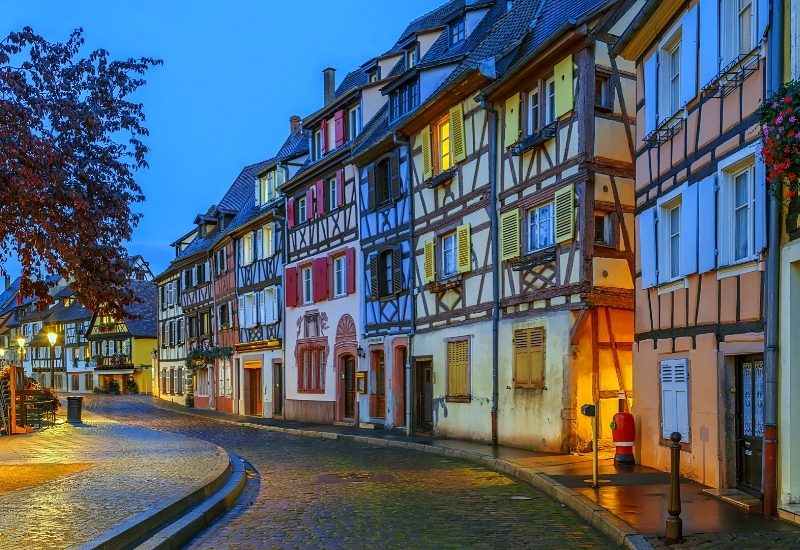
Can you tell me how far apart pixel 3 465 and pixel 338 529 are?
870 centimetres

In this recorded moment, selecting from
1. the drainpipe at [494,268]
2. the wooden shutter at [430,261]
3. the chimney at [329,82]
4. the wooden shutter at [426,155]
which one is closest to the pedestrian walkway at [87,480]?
the drainpipe at [494,268]

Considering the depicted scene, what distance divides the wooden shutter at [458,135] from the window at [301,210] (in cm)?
1255

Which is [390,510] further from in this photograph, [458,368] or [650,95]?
[458,368]

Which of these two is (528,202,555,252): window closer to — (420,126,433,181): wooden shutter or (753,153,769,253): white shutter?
(420,126,433,181): wooden shutter

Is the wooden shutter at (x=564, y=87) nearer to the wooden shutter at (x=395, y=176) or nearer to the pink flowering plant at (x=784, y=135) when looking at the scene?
the wooden shutter at (x=395, y=176)

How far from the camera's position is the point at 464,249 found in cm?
2281

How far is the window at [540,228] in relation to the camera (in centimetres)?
1919

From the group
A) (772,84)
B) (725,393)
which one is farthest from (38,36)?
(725,393)

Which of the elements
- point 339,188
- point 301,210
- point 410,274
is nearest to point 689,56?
point 410,274

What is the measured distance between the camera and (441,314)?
24469 millimetres

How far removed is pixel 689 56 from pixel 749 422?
4.97m

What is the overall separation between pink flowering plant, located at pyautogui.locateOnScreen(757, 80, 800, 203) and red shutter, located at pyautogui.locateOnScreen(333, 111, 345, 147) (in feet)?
80.4

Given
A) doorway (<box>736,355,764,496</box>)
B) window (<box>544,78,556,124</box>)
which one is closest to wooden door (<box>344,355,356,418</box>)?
window (<box>544,78,556,124</box>)

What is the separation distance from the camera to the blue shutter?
1202cm
